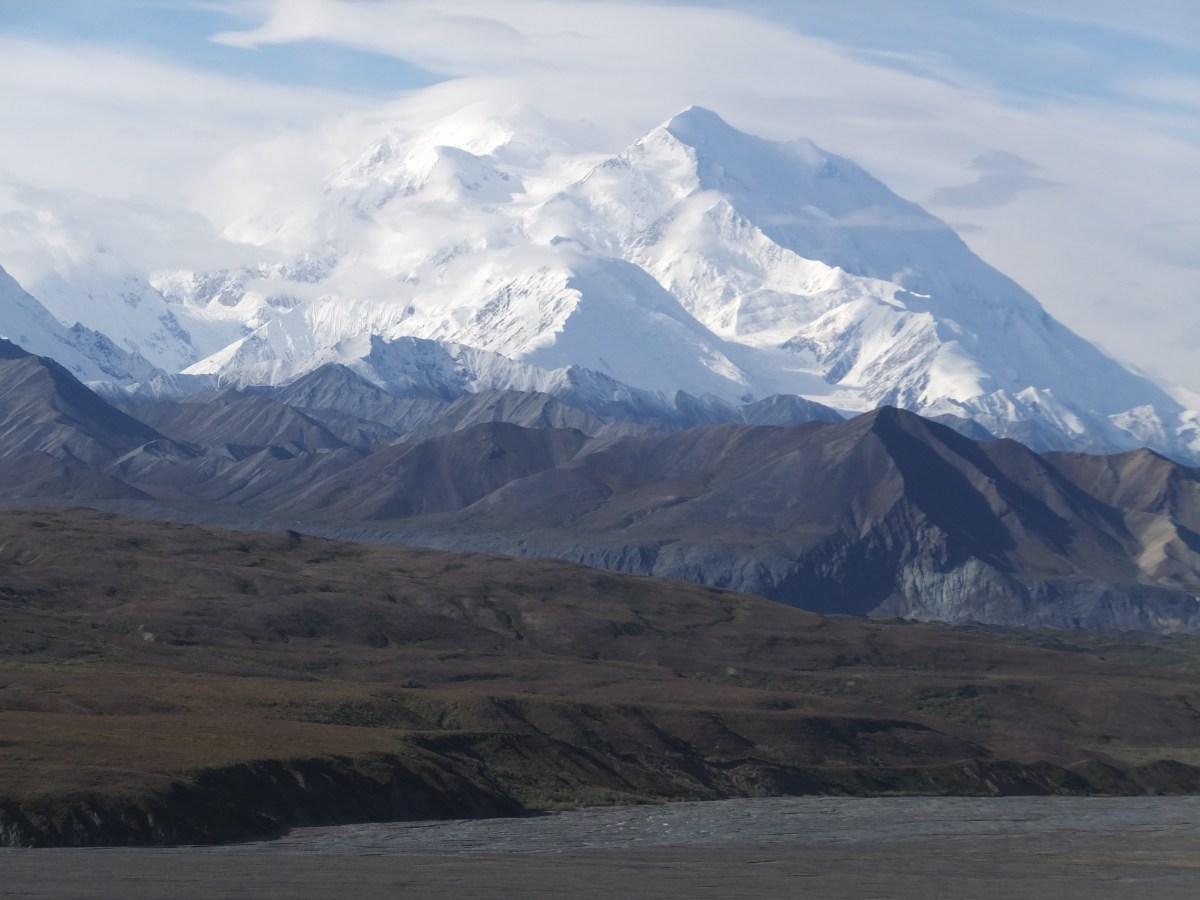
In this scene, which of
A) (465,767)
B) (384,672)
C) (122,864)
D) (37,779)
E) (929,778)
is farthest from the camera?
(384,672)

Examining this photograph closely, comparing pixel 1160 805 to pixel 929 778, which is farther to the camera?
pixel 929 778

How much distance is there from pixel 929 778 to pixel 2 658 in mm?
78347

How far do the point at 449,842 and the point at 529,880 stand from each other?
1830 centimetres

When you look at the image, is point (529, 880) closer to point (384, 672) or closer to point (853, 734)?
point (853, 734)

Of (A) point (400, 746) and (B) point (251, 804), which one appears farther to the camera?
(A) point (400, 746)

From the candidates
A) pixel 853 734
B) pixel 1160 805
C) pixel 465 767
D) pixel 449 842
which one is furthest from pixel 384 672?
pixel 449 842

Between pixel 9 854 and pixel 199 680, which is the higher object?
pixel 9 854

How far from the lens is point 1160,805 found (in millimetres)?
152125

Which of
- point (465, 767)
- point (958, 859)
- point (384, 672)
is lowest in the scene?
point (384, 672)

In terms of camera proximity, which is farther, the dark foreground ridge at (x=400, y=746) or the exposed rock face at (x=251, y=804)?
the dark foreground ridge at (x=400, y=746)

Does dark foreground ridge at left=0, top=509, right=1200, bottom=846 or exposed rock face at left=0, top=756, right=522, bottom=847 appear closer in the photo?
exposed rock face at left=0, top=756, right=522, bottom=847

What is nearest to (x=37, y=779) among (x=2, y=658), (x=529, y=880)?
(x=529, y=880)

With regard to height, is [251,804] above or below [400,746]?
above

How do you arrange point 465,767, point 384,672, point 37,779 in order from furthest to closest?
1. point 384,672
2. point 465,767
3. point 37,779
